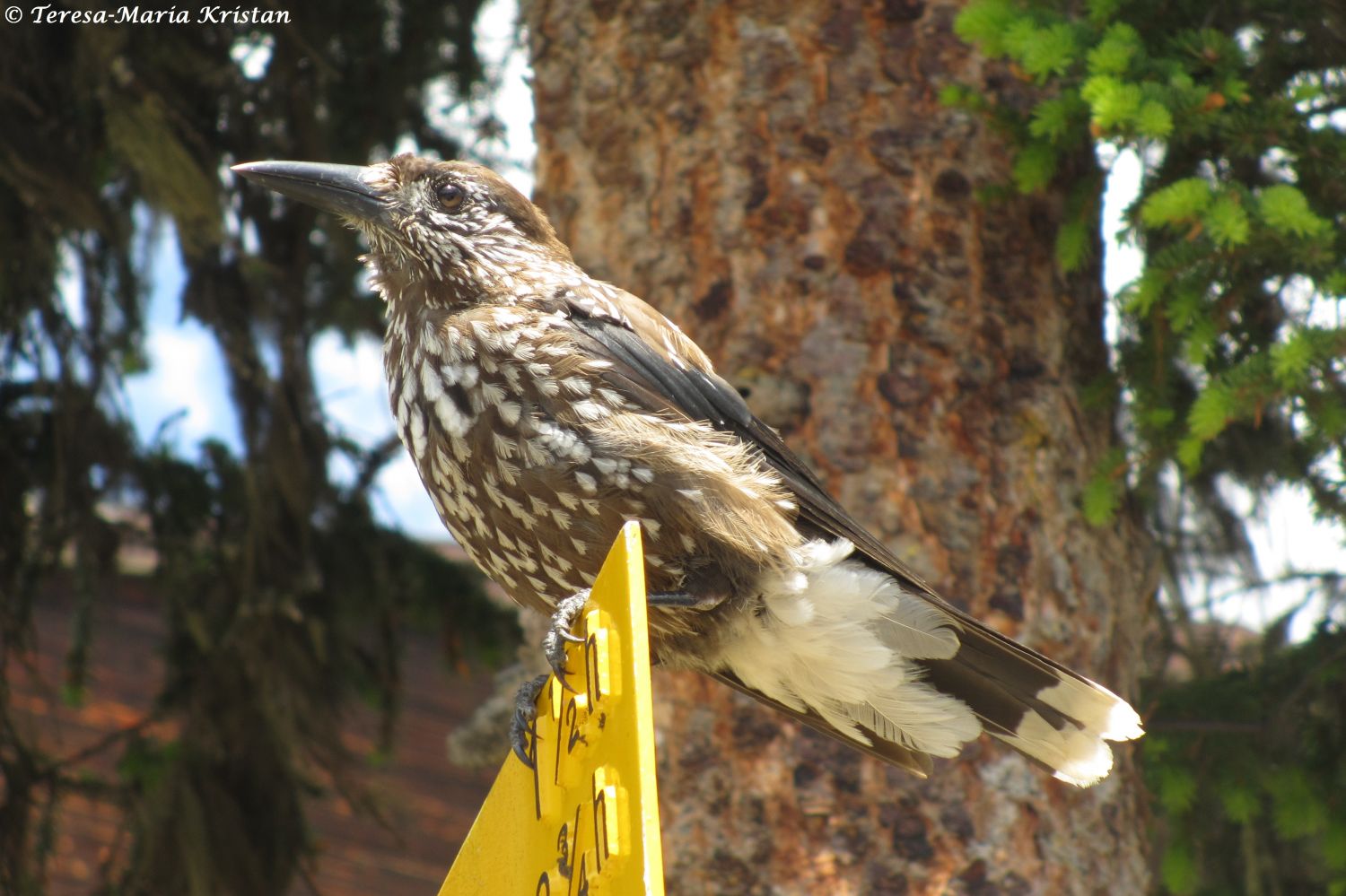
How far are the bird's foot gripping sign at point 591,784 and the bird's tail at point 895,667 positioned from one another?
0.77 m

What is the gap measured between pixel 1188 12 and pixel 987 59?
49cm

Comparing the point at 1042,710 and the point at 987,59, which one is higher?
the point at 987,59

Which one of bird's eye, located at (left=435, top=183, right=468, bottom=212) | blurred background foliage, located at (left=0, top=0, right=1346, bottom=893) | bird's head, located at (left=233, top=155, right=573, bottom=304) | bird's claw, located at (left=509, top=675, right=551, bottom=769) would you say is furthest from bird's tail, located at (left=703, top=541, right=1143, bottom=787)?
bird's eye, located at (left=435, top=183, right=468, bottom=212)

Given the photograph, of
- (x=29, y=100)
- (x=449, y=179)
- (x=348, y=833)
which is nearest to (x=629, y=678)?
(x=449, y=179)

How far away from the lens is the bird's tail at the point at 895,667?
2.82 metres

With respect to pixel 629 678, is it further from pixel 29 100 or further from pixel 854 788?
pixel 29 100

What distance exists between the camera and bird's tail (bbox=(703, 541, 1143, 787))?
2818 mm

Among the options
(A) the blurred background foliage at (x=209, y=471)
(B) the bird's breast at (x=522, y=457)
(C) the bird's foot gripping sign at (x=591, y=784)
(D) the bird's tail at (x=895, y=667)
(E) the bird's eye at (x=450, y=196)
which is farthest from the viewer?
(A) the blurred background foliage at (x=209, y=471)

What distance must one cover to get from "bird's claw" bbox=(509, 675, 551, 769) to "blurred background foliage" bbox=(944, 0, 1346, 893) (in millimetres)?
1526

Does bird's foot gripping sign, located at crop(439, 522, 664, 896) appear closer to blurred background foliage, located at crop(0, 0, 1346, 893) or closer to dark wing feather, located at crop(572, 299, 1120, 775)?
dark wing feather, located at crop(572, 299, 1120, 775)

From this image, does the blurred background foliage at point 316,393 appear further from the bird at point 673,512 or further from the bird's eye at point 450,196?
the bird's eye at point 450,196

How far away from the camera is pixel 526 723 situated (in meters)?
2.48

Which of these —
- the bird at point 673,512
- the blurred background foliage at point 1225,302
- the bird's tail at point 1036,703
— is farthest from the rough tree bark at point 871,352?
the bird's tail at point 1036,703

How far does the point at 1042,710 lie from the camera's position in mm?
2822
